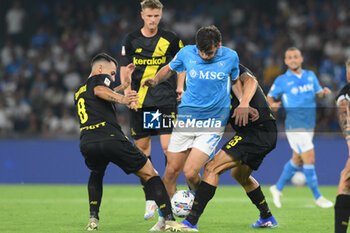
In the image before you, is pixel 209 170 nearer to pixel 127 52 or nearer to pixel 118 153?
pixel 118 153

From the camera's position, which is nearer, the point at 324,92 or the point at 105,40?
the point at 324,92

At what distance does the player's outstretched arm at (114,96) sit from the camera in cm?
640

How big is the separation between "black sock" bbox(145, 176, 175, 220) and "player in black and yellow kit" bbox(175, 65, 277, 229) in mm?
206

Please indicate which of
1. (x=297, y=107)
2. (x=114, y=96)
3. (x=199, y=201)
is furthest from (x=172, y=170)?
(x=297, y=107)

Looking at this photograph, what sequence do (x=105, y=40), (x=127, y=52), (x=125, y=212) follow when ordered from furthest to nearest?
(x=105, y=40) < (x=125, y=212) < (x=127, y=52)

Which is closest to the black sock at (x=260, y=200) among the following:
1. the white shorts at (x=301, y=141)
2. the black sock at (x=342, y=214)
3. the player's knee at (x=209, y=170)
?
the player's knee at (x=209, y=170)

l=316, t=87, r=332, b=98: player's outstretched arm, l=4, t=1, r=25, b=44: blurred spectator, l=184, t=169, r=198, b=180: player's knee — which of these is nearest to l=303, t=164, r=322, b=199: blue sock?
l=316, t=87, r=332, b=98: player's outstretched arm

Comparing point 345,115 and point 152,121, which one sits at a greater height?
point 345,115

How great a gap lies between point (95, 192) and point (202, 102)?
1541mm

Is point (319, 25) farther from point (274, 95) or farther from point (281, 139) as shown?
point (274, 95)

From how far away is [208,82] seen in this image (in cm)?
675

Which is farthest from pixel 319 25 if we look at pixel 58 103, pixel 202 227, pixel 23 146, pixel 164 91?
pixel 202 227

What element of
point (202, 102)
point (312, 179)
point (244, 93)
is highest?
point (244, 93)

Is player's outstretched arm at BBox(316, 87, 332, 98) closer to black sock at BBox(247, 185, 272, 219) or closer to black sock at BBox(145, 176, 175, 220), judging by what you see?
black sock at BBox(247, 185, 272, 219)
